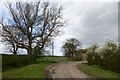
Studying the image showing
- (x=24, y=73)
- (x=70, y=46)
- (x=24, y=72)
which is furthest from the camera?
(x=70, y=46)

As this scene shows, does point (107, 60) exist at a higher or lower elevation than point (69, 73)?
higher

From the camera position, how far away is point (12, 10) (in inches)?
2024

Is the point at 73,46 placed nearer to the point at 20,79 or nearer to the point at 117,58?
the point at 117,58

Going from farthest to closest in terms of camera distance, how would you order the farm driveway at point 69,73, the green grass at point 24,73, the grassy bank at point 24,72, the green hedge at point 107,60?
the green hedge at point 107,60 < the farm driveway at point 69,73 < the grassy bank at point 24,72 < the green grass at point 24,73

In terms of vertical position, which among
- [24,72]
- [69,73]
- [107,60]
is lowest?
[69,73]

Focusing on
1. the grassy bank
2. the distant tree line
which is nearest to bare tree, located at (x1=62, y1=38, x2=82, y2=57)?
the distant tree line

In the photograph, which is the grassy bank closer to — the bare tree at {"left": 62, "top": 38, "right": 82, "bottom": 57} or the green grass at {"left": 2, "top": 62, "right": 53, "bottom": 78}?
the green grass at {"left": 2, "top": 62, "right": 53, "bottom": 78}

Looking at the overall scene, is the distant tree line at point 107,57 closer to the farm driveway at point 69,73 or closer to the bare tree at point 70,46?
the farm driveway at point 69,73

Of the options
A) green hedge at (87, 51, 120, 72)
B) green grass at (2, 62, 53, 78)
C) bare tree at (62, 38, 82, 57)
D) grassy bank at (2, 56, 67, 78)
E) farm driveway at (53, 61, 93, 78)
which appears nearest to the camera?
green grass at (2, 62, 53, 78)

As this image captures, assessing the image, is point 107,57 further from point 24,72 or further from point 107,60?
point 24,72

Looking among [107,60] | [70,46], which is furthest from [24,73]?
[70,46]

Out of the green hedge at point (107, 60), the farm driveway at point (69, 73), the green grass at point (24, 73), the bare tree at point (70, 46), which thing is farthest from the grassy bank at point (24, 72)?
the bare tree at point (70, 46)

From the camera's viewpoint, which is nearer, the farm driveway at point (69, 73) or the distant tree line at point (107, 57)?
the farm driveway at point (69, 73)

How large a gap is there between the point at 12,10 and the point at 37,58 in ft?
42.3
